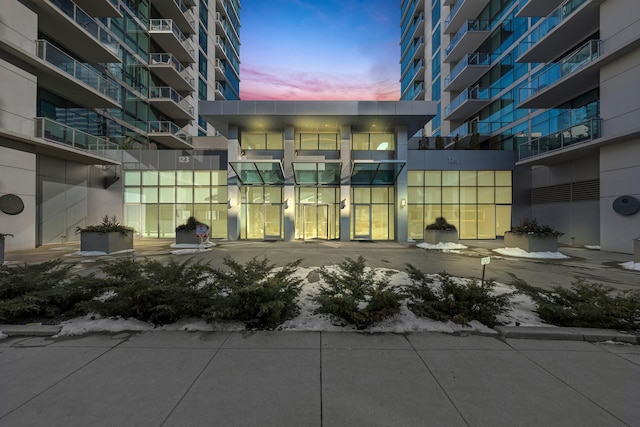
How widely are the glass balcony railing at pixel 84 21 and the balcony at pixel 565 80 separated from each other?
30245 millimetres

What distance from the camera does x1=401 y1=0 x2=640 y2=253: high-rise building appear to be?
15031 mm

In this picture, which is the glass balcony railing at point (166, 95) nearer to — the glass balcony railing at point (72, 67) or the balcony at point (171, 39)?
the balcony at point (171, 39)

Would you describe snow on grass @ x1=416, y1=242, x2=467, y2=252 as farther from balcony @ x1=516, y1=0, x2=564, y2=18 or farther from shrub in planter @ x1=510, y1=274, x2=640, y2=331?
balcony @ x1=516, y1=0, x2=564, y2=18

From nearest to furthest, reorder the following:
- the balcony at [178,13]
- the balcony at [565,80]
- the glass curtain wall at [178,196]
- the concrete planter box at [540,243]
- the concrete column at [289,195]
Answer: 1. the concrete planter box at [540,243]
2. the balcony at [565,80]
3. the concrete column at [289,195]
4. the glass curtain wall at [178,196]
5. the balcony at [178,13]

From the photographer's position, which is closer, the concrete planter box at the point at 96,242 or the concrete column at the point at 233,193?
the concrete planter box at the point at 96,242

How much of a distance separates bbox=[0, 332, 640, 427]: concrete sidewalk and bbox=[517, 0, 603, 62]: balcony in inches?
856

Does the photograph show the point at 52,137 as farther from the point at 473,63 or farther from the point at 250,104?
the point at 473,63

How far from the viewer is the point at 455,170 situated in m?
23.3

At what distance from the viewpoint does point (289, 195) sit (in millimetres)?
21453

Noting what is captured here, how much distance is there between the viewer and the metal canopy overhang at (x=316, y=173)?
2083cm

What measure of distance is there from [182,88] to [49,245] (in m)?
22.7

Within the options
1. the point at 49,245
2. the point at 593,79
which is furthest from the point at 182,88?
the point at 593,79

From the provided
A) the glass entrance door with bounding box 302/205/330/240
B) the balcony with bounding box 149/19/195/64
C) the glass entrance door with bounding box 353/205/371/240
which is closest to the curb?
the glass entrance door with bounding box 353/205/371/240

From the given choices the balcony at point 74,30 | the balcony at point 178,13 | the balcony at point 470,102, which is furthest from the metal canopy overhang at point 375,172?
the balcony at point 178,13
